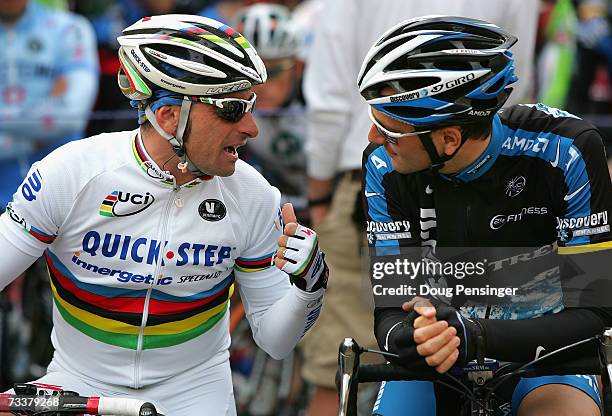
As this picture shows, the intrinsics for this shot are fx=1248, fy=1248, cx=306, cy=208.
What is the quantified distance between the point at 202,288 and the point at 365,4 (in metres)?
2.44

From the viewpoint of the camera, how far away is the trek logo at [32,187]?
4930 millimetres

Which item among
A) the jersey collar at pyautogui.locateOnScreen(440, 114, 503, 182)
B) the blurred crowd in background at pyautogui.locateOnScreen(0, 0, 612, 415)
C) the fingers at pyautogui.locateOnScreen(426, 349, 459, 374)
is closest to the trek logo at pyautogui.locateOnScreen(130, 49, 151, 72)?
the jersey collar at pyautogui.locateOnScreen(440, 114, 503, 182)

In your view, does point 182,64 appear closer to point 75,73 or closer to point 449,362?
point 449,362

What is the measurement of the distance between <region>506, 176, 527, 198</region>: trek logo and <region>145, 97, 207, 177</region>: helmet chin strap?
124 centimetres

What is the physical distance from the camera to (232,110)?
4.99 meters

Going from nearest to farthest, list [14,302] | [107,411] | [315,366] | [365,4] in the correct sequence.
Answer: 1. [107,411]
2. [365,4]
3. [315,366]
4. [14,302]

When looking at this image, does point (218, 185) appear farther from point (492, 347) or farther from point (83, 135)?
point (83, 135)

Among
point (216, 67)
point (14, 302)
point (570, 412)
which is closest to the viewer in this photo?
point (570, 412)

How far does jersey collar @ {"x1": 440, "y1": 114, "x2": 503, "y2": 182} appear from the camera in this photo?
4785 millimetres

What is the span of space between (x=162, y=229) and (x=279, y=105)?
161 inches

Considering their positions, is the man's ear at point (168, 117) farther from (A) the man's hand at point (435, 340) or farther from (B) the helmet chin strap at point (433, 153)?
(A) the man's hand at point (435, 340)

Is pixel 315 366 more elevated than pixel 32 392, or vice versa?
pixel 32 392

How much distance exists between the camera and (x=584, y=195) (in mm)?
4684

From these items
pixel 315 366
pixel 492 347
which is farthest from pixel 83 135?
pixel 492 347
